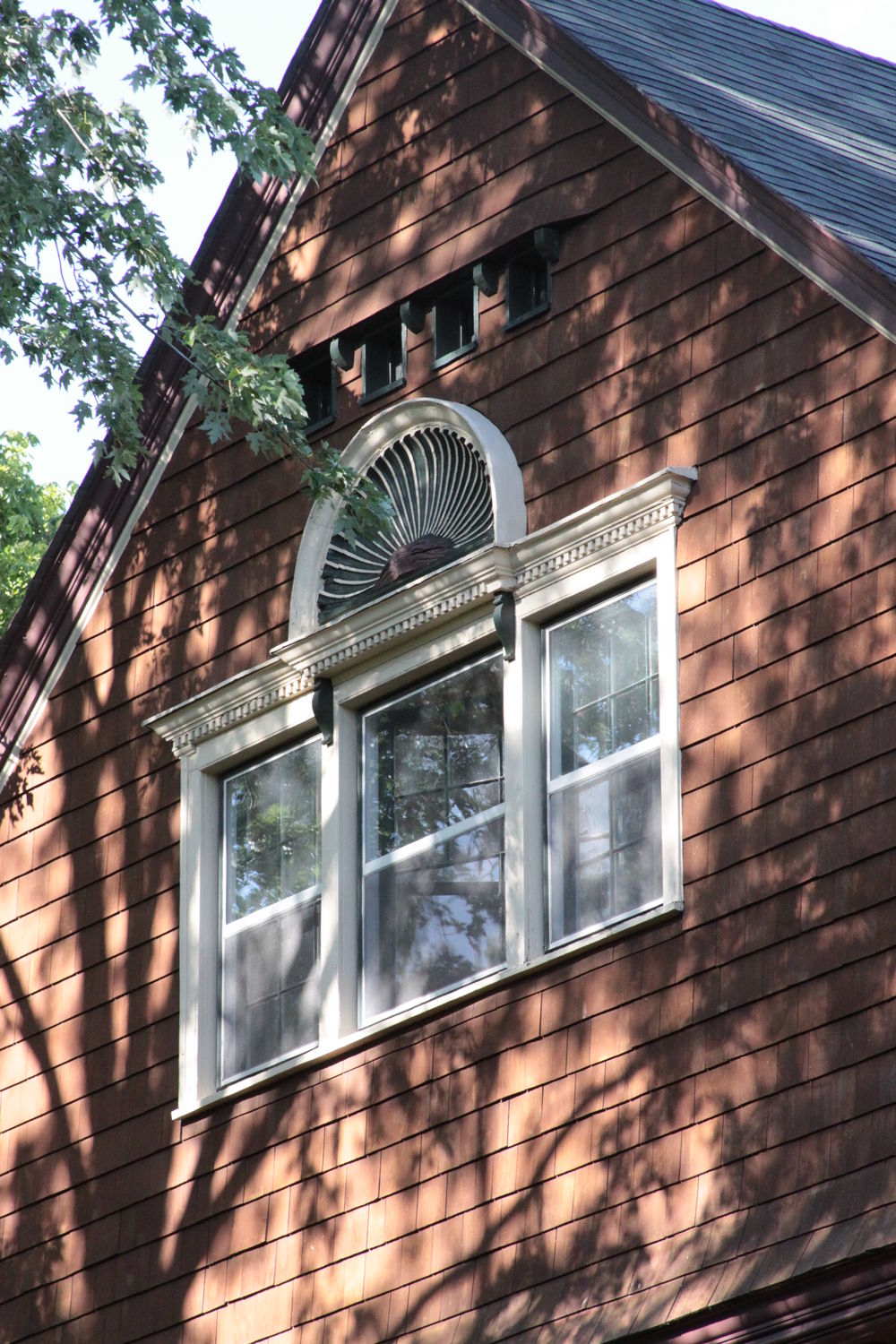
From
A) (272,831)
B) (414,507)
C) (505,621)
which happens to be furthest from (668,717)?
(272,831)

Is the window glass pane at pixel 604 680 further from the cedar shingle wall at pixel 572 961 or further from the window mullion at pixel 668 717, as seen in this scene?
the cedar shingle wall at pixel 572 961

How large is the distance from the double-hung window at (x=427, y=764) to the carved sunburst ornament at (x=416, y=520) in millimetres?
13

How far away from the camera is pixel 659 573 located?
418 inches

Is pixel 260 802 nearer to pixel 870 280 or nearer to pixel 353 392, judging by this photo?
pixel 353 392

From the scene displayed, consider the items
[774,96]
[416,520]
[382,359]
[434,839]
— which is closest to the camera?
[434,839]

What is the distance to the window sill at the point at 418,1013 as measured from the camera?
10.3m

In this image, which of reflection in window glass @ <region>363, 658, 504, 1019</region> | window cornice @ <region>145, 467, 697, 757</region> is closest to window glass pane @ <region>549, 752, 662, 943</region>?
reflection in window glass @ <region>363, 658, 504, 1019</region>

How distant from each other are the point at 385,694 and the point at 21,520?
44.1 feet

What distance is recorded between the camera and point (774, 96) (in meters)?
13.5

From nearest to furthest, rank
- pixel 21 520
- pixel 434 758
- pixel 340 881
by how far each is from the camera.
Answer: pixel 434 758
pixel 340 881
pixel 21 520

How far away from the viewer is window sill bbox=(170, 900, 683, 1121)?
1033cm

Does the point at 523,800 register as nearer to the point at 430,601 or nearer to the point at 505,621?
the point at 505,621

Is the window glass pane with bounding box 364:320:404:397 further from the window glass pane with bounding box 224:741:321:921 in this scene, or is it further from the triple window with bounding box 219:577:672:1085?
→ the window glass pane with bounding box 224:741:321:921

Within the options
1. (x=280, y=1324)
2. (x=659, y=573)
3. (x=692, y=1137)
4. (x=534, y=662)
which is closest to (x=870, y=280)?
(x=659, y=573)
